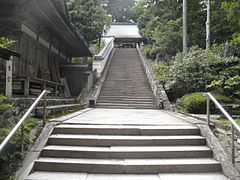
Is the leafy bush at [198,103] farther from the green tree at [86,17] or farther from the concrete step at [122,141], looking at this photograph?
the green tree at [86,17]

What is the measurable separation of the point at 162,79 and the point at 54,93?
5.85 meters

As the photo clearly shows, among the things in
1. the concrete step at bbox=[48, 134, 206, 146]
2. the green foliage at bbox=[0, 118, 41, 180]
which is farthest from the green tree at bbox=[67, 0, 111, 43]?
the green foliage at bbox=[0, 118, 41, 180]

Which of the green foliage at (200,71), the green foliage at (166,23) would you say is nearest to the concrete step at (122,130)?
the green foliage at (200,71)

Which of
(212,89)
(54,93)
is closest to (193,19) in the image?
(212,89)

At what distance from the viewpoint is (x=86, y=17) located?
1548 centimetres

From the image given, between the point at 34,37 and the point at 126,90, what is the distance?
222 inches

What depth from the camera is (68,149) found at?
3.33 m

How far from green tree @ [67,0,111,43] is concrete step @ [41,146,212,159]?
1370cm

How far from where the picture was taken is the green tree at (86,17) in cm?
1538

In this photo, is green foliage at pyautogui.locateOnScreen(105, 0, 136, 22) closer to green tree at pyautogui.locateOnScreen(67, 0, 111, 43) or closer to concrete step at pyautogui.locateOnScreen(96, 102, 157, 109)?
green tree at pyautogui.locateOnScreen(67, 0, 111, 43)

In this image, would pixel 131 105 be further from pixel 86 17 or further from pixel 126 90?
pixel 86 17

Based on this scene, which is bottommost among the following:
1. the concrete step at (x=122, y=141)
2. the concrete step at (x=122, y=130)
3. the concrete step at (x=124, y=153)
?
the concrete step at (x=124, y=153)

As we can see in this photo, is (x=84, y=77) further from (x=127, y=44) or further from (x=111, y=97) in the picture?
(x=127, y=44)

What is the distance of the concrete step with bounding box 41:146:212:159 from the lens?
3.27m
